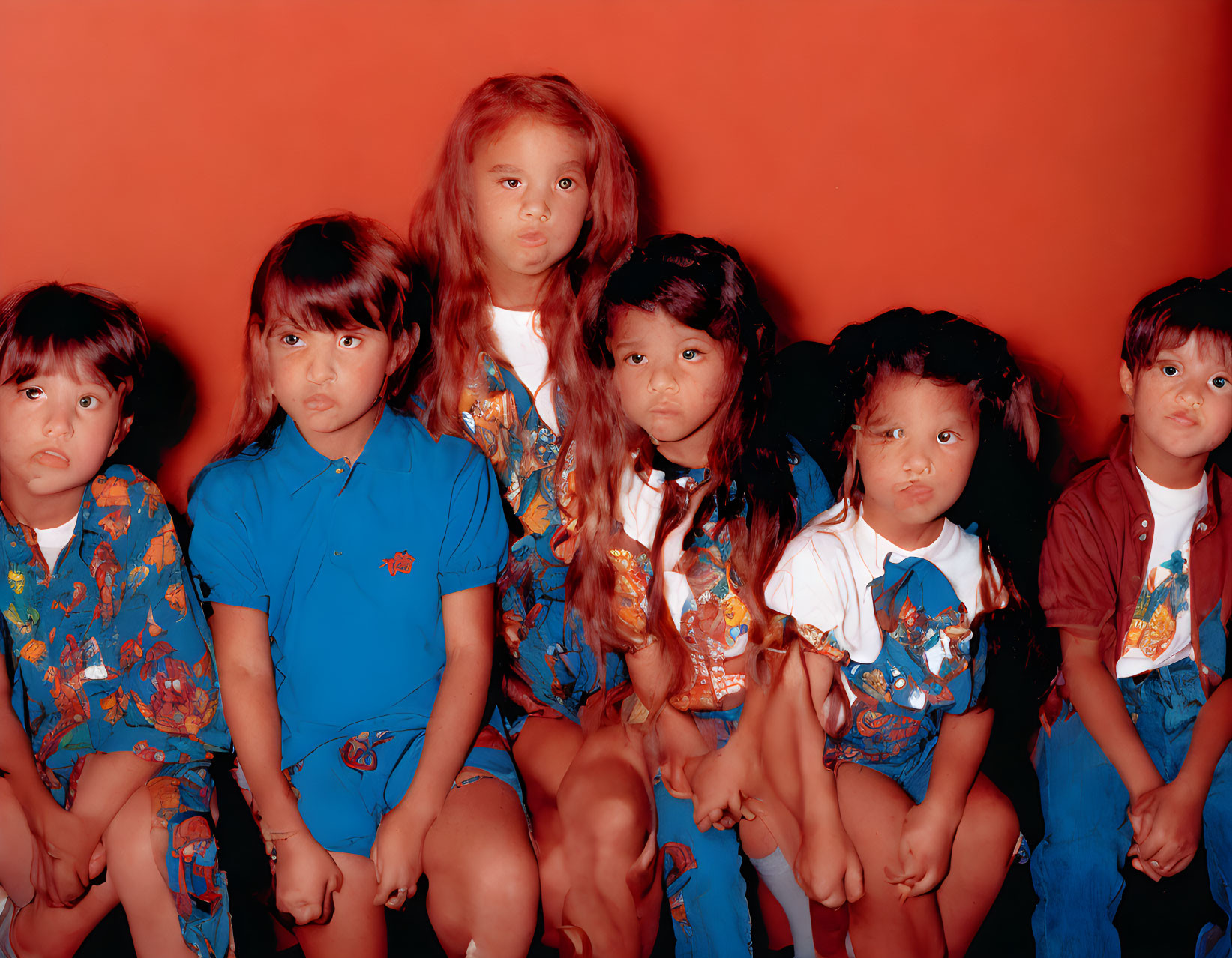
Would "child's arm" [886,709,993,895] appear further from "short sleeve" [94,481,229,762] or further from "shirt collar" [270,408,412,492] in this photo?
"short sleeve" [94,481,229,762]

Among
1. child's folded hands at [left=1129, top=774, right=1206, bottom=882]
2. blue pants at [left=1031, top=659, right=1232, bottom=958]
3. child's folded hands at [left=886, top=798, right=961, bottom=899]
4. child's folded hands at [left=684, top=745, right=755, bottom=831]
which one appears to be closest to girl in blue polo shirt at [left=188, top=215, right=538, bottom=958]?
child's folded hands at [left=684, top=745, right=755, bottom=831]

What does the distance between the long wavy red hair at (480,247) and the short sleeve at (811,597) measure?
39cm

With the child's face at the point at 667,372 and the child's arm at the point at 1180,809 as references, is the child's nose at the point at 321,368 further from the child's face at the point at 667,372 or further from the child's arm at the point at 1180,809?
the child's arm at the point at 1180,809

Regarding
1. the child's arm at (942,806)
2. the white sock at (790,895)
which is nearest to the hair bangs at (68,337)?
the white sock at (790,895)

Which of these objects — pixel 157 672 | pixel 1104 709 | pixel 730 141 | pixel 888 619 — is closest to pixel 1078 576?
pixel 1104 709

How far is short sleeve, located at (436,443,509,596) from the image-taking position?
1.41m

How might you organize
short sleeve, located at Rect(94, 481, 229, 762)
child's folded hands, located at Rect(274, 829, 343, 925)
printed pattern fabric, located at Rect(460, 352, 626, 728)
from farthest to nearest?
printed pattern fabric, located at Rect(460, 352, 626, 728), short sleeve, located at Rect(94, 481, 229, 762), child's folded hands, located at Rect(274, 829, 343, 925)

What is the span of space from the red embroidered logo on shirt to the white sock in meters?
0.63

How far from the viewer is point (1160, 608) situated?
1419 millimetres

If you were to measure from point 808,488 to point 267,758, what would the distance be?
84 cm

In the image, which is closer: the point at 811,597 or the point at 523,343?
the point at 811,597

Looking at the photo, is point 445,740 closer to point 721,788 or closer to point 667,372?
point 721,788

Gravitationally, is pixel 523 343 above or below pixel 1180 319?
below

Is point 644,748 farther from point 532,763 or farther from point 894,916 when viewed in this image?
point 894,916
